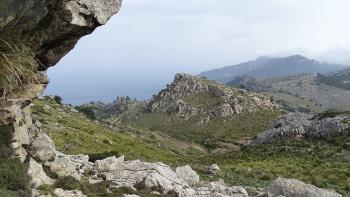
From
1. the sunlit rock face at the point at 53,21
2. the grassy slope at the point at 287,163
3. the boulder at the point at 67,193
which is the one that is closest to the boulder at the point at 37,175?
the boulder at the point at 67,193

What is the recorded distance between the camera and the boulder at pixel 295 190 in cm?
3216

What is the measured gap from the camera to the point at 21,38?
72.3 ft

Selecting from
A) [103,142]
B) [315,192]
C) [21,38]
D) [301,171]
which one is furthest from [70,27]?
[103,142]

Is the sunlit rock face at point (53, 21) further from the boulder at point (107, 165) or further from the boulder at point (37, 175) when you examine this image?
the boulder at point (107, 165)

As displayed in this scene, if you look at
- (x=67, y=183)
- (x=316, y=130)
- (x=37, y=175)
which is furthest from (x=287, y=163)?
(x=37, y=175)

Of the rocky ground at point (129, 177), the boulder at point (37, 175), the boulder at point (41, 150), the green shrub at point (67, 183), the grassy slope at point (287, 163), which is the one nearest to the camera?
the boulder at point (37, 175)

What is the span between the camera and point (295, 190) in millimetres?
32938

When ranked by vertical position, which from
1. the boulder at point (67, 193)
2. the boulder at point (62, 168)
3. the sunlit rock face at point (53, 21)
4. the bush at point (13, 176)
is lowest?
the boulder at point (67, 193)

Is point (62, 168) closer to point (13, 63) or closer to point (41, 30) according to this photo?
point (41, 30)

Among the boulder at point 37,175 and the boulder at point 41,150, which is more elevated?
the boulder at point 41,150

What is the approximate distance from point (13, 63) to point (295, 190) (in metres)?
19.7

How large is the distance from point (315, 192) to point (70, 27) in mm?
17931

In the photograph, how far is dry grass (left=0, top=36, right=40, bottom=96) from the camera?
20.4 m

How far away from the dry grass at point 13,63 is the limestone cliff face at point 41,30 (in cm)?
27
